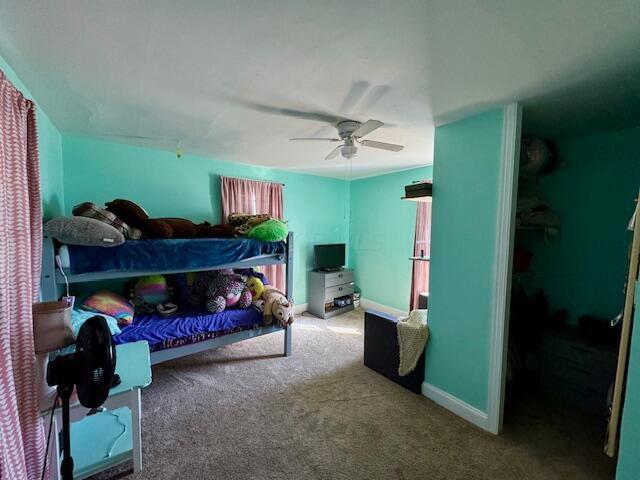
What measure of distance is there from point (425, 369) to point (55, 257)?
2.79 m

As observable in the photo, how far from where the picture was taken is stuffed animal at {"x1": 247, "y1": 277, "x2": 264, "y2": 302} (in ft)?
9.32

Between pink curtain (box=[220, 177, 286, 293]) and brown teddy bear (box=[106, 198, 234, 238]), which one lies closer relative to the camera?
brown teddy bear (box=[106, 198, 234, 238])

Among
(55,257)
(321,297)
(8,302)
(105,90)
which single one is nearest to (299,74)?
(105,90)

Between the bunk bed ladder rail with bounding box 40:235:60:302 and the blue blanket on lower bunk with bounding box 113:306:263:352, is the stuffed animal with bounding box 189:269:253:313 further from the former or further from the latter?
the bunk bed ladder rail with bounding box 40:235:60:302

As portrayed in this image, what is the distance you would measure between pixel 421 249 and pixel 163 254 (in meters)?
3.09

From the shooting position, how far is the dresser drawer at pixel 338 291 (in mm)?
4020

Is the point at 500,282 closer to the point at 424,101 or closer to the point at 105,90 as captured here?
the point at 424,101

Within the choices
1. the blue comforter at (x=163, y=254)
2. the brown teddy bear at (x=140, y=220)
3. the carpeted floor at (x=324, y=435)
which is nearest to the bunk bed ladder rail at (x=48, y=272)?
the blue comforter at (x=163, y=254)

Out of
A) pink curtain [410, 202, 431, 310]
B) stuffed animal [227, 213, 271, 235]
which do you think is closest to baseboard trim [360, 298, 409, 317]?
pink curtain [410, 202, 431, 310]

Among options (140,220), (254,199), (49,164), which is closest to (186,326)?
(140,220)

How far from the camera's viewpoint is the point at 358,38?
3.58 feet

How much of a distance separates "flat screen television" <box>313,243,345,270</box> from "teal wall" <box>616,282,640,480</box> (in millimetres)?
3402

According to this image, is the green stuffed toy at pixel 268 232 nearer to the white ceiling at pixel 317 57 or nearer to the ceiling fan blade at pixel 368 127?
the white ceiling at pixel 317 57

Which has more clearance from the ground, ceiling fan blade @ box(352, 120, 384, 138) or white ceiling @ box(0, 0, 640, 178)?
white ceiling @ box(0, 0, 640, 178)
